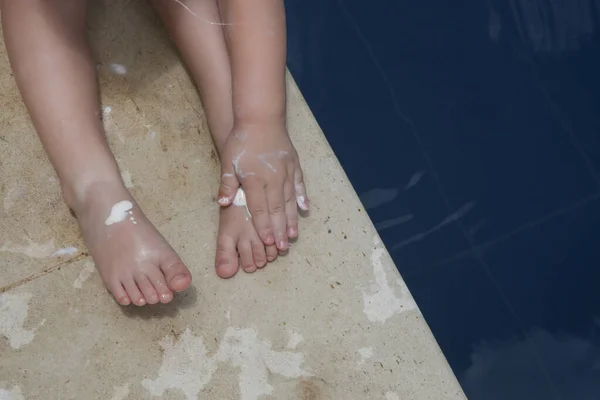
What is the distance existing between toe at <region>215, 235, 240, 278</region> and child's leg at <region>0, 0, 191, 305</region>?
0.08 metres

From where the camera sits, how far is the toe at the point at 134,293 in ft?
3.98

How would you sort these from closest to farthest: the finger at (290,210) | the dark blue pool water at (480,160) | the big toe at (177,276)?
the big toe at (177,276) → the finger at (290,210) → the dark blue pool water at (480,160)

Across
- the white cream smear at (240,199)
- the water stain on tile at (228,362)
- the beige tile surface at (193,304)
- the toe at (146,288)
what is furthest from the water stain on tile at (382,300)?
the toe at (146,288)

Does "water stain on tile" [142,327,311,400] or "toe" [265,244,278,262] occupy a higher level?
"toe" [265,244,278,262]

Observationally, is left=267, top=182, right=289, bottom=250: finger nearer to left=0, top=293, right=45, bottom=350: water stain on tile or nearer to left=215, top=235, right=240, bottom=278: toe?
left=215, top=235, right=240, bottom=278: toe

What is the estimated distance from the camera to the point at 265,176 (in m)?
1.28

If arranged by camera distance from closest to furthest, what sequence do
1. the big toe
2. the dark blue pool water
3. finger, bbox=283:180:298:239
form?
the big toe < finger, bbox=283:180:298:239 < the dark blue pool water

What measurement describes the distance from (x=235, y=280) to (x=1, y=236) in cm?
43

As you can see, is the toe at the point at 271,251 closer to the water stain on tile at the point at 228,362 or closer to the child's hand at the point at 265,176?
the child's hand at the point at 265,176

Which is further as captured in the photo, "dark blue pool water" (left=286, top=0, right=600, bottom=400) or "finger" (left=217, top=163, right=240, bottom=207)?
"dark blue pool water" (left=286, top=0, right=600, bottom=400)

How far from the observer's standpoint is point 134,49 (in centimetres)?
142

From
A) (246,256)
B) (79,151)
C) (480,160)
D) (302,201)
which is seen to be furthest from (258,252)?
(480,160)

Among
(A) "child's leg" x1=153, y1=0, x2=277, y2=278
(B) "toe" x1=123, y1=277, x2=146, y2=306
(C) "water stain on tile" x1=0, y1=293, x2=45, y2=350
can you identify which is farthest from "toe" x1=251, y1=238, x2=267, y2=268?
(C) "water stain on tile" x1=0, y1=293, x2=45, y2=350

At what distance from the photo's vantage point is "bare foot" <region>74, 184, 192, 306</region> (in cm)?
122
